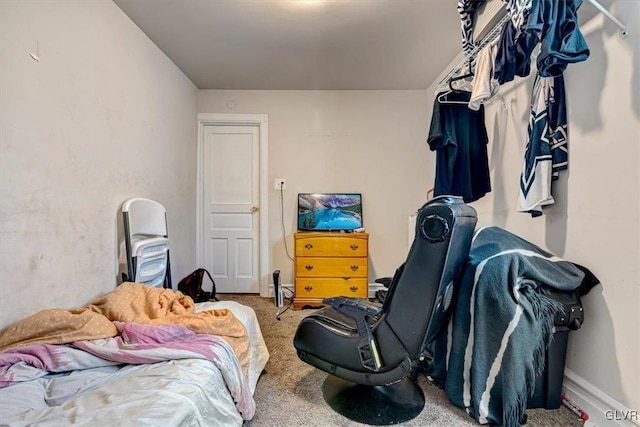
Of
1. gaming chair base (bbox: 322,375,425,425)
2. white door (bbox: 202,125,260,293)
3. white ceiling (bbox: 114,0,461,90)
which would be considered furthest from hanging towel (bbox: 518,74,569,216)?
white door (bbox: 202,125,260,293)

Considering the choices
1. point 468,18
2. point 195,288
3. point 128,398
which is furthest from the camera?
point 195,288

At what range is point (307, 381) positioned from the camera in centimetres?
169

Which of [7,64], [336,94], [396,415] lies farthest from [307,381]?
[336,94]

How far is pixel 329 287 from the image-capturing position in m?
2.98

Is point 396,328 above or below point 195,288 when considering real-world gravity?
above

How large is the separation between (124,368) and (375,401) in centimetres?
114

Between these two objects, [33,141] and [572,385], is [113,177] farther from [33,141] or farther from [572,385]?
[572,385]

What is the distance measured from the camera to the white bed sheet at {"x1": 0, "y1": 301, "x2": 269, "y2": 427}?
0.84m

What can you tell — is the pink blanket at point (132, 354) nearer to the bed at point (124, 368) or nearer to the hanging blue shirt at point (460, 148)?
the bed at point (124, 368)

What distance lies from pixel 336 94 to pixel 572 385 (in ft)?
10.4

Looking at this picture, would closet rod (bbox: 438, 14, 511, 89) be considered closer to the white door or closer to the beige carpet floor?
the beige carpet floor

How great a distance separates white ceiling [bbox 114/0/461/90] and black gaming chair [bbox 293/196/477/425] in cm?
163

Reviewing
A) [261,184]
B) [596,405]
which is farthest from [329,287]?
[596,405]

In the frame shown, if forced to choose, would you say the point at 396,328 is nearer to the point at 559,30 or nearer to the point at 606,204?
the point at 606,204
